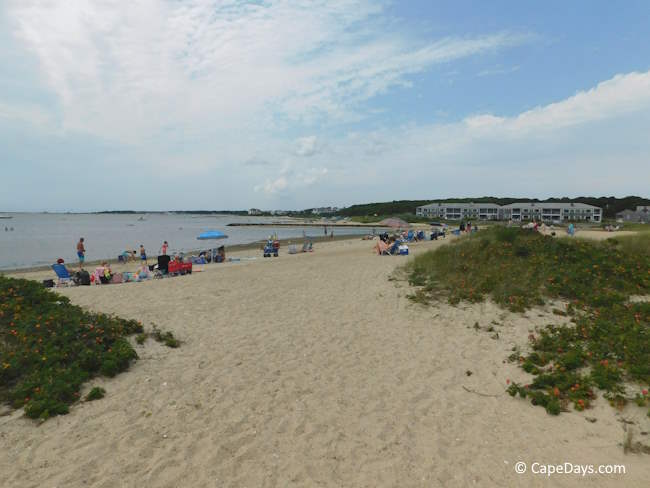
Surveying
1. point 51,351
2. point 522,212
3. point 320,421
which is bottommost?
point 320,421

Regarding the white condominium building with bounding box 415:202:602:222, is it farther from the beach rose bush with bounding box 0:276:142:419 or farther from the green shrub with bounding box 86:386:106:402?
the green shrub with bounding box 86:386:106:402

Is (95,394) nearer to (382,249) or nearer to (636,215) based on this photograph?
(382,249)

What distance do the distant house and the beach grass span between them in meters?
90.7

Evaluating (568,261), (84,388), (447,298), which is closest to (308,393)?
(84,388)

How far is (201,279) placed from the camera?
14.2 m

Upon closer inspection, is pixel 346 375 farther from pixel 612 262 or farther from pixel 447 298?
pixel 612 262

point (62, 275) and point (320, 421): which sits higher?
point (62, 275)

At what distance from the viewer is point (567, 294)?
30.5ft

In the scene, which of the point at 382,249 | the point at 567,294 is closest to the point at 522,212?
the point at 382,249

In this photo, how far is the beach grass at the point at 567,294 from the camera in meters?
5.27

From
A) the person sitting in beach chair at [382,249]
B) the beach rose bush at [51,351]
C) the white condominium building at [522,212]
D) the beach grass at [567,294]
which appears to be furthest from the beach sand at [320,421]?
the white condominium building at [522,212]

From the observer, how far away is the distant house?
268 ft

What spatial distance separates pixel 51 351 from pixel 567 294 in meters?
11.0

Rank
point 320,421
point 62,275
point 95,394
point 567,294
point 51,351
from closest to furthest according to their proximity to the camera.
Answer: point 320,421
point 95,394
point 51,351
point 567,294
point 62,275
